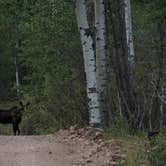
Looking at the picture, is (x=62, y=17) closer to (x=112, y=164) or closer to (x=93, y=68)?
(x=93, y=68)

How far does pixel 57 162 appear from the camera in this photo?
10.3m

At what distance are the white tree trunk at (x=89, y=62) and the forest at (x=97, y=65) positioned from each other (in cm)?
2

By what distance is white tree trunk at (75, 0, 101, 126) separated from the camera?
1462cm

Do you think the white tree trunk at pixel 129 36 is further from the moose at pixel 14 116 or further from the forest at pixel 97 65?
the moose at pixel 14 116

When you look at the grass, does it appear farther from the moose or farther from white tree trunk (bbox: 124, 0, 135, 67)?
the moose

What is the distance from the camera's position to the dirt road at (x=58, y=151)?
402 inches

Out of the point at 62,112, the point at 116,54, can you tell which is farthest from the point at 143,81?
the point at 62,112

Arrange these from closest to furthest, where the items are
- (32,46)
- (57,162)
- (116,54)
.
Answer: (57,162), (116,54), (32,46)

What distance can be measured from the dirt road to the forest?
1238mm

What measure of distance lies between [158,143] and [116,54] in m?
7.18

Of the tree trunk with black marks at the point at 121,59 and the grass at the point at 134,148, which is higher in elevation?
the tree trunk with black marks at the point at 121,59

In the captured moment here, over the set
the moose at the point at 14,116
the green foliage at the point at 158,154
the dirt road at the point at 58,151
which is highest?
the green foliage at the point at 158,154

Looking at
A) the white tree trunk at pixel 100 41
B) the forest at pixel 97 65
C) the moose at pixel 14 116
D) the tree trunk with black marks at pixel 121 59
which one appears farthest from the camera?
the moose at pixel 14 116

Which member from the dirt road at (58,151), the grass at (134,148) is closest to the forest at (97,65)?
the grass at (134,148)
